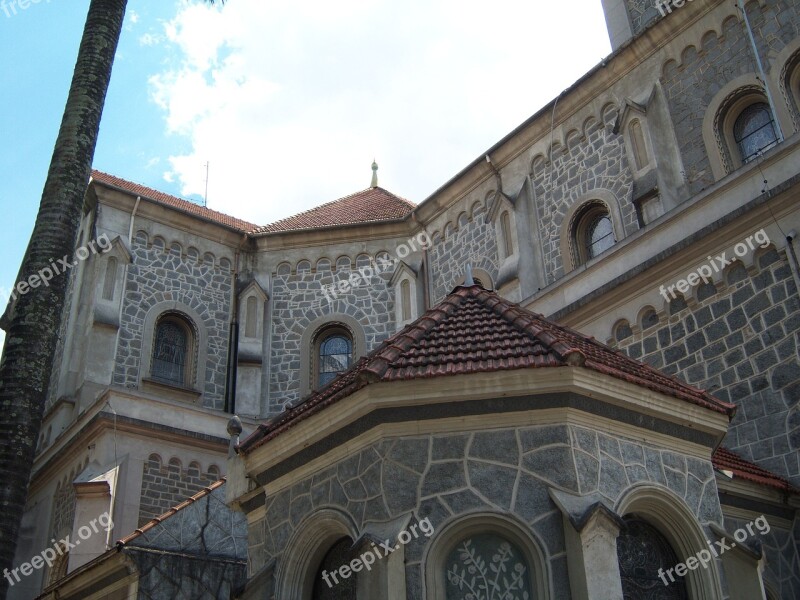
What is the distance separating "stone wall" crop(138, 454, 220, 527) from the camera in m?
16.1

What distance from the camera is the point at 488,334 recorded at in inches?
306

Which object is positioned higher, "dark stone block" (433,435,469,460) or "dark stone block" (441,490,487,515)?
"dark stone block" (433,435,469,460)

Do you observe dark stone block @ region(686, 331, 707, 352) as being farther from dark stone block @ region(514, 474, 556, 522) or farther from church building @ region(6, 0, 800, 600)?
dark stone block @ region(514, 474, 556, 522)

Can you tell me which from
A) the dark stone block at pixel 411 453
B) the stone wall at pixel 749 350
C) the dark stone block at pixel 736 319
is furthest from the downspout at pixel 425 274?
the dark stone block at pixel 411 453

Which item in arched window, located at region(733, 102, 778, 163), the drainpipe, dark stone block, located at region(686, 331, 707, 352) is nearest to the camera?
dark stone block, located at region(686, 331, 707, 352)

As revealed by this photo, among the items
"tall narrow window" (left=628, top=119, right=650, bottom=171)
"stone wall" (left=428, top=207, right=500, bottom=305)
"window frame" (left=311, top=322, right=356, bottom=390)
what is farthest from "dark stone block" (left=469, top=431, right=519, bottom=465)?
"window frame" (left=311, top=322, right=356, bottom=390)

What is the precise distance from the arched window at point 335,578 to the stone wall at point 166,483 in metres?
9.16

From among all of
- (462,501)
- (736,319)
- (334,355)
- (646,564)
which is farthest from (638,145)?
(462,501)

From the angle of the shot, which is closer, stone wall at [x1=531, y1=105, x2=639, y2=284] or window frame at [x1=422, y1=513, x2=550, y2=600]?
window frame at [x1=422, y1=513, x2=550, y2=600]

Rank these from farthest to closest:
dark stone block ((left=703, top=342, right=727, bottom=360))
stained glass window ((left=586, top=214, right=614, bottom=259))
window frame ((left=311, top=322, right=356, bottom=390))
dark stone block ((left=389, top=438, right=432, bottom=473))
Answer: window frame ((left=311, top=322, right=356, bottom=390)), stained glass window ((left=586, top=214, right=614, bottom=259)), dark stone block ((left=703, top=342, right=727, bottom=360)), dark stone block ((left=389, top=438, right=432, bottom=473))

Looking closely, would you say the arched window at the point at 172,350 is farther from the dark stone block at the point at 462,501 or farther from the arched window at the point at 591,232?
the dark stone block at the point at 462,501

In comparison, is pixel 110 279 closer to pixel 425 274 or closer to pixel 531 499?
pixel 425 274

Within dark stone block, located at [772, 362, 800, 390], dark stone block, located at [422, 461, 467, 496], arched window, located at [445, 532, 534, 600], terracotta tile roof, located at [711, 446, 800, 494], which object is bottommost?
arched window, located at [445, 532, 534, 600]

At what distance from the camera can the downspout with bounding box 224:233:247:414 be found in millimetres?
19967
